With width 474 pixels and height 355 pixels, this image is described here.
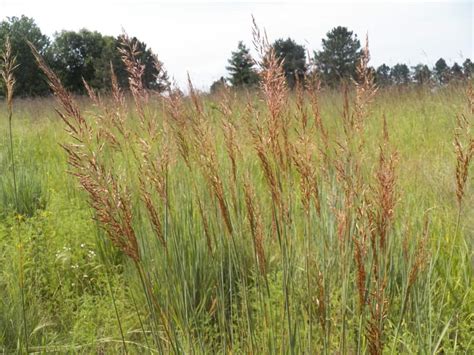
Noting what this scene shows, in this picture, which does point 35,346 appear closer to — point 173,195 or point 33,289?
point 33,289

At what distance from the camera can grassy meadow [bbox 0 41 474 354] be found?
3.80ft

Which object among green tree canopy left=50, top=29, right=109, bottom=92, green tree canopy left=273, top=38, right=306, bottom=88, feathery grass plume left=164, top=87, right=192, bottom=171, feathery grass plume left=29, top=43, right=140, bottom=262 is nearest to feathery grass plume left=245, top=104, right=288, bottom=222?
green tree canopy left=273, top=38, right=306, bottom=88

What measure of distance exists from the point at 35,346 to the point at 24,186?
2379 millimetres

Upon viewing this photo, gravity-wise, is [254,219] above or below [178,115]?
below

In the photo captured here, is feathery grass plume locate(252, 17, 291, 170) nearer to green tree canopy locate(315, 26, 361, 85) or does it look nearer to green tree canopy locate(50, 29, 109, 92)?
green tree canopy locate(315, 26, 361, 85)

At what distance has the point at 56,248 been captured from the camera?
A: 326 cm

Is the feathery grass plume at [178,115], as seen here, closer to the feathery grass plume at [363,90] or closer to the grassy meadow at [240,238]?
the grassy meadow at [240,238]

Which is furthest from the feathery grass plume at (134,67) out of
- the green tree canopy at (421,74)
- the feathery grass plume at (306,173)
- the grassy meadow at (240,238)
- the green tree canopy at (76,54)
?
the green tree canopy at (76,54)

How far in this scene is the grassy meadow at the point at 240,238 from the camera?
1.16 m

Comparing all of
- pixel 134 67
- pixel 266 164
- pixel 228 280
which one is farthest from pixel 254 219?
pixel 228 280

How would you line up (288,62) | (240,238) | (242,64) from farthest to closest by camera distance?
(242,64) < (288,62) < (240,238)

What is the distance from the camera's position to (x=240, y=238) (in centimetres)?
190

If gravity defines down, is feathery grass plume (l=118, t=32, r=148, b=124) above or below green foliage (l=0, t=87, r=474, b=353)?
above

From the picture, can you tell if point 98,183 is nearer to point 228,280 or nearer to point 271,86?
point 271,86
